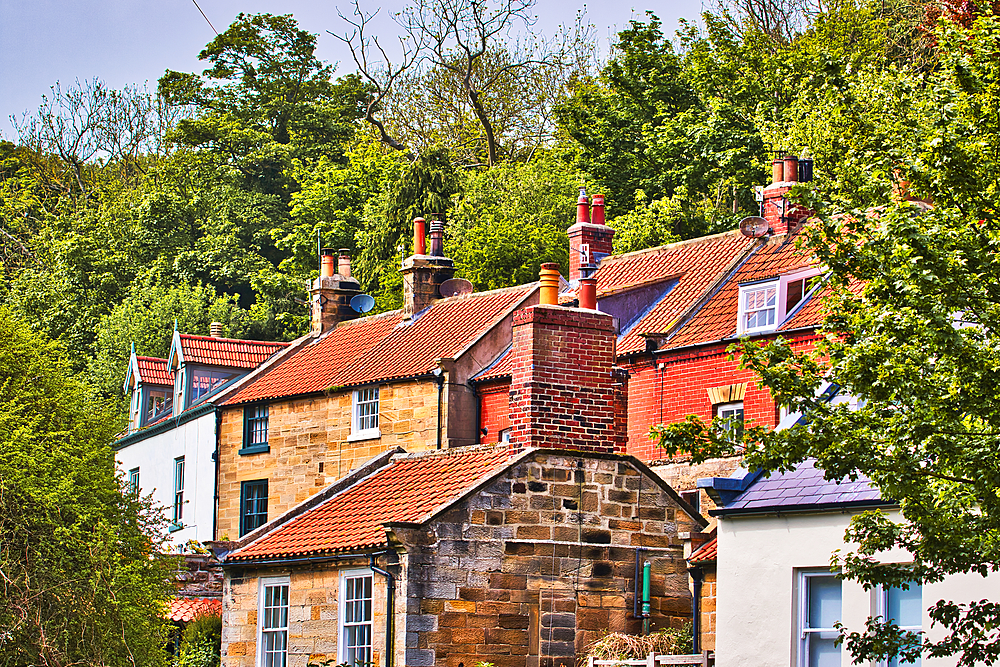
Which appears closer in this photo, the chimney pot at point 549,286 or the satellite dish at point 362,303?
the chimney pot at point 549,286

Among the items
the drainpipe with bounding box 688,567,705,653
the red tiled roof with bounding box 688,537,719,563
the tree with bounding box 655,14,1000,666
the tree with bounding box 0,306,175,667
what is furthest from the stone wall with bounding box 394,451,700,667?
the tree with bounding box 655,14,1000,666

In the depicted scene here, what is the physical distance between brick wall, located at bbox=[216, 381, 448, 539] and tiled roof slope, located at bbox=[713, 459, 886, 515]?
15.2m

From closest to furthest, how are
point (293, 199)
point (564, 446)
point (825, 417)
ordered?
point (825, 417), point (564, 446), point (293, 199)

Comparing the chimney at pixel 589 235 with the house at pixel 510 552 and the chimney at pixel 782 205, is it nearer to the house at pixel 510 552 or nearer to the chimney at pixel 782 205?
the chimney at pixel 782 205

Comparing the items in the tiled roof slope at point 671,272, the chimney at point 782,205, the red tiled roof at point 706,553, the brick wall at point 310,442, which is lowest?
the red tiled roof at point 706,553

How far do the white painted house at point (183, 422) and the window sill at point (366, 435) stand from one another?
5992 mm

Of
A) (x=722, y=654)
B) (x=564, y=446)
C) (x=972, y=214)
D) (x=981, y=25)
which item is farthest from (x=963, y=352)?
(x=564, y=446)

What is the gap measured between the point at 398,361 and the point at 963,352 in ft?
80.4

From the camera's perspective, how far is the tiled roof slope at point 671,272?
3112 centimetres

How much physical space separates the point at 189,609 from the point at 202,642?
1764 mm

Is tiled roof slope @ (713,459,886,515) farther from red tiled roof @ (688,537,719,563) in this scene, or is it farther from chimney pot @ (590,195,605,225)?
chimney pot @ (590,195,605,225)

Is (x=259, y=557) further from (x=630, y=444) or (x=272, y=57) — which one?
(x=272, y=57)

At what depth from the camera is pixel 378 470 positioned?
24.0 m

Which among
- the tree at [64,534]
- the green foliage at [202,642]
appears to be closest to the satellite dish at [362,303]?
the green foliage at [202,642]
